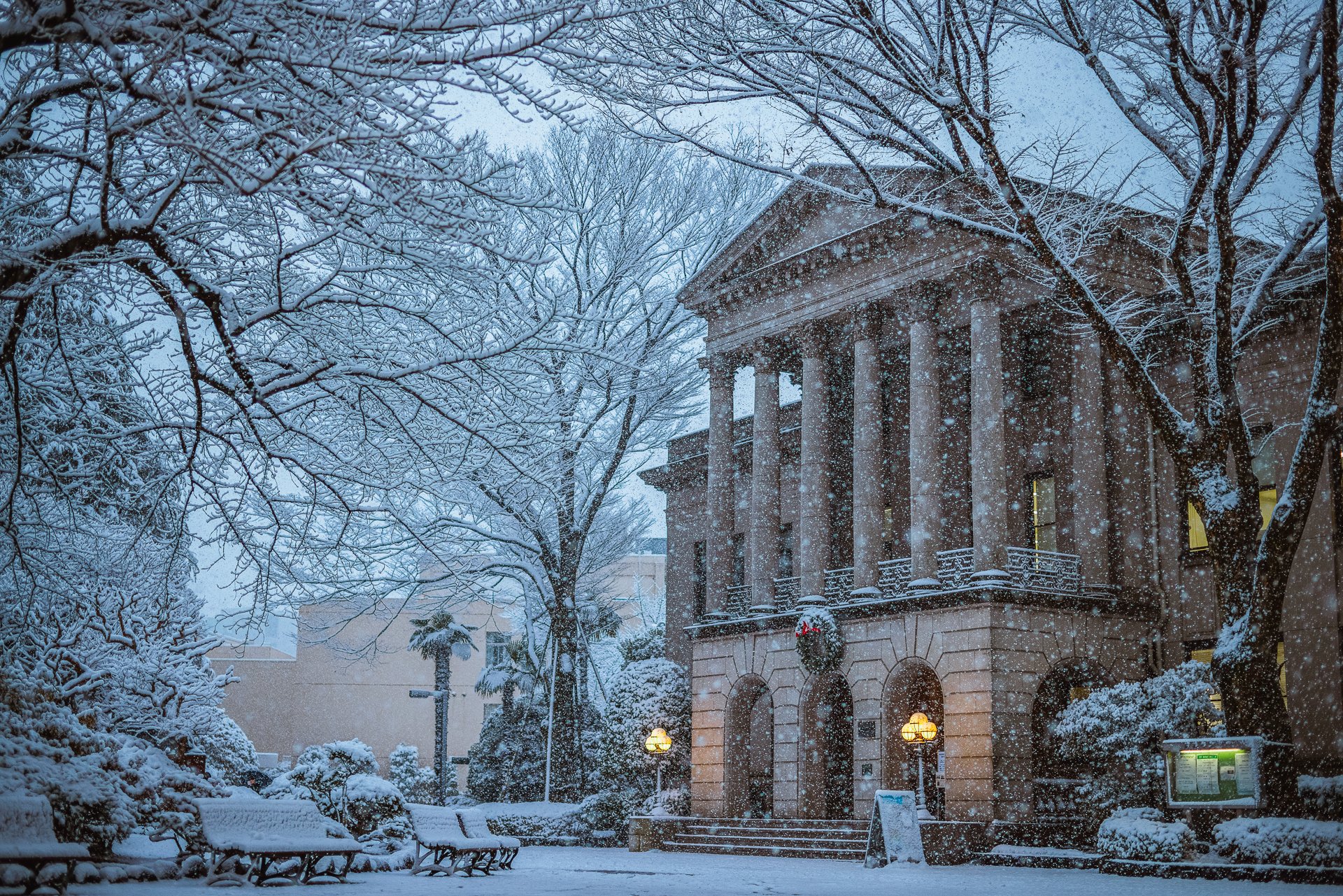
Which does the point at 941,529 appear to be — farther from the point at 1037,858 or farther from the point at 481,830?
the point at 481,830

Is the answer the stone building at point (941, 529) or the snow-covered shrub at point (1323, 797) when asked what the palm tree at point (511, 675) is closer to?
the stone building at point (941, 529)

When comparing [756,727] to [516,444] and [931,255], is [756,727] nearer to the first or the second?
[931,255]

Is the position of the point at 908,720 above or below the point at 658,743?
above

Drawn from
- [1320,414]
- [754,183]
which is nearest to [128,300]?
[1320,414]

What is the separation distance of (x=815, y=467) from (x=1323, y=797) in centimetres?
1544

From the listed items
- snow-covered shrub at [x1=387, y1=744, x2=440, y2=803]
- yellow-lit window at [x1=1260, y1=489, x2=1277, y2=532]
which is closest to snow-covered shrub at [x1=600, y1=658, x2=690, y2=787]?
snow-covered shrub at [x1=387, y1=744, x2=440, y2=803]

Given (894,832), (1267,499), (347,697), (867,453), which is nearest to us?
(894,832)

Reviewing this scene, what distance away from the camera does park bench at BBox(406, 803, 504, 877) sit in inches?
634

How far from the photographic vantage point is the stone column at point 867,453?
2911 cm

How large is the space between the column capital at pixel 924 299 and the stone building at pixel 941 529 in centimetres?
5

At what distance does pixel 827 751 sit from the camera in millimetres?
31234

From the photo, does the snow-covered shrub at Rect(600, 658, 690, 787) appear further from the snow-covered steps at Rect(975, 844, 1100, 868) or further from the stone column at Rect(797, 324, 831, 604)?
the snow-covered steps at Rect(975, 844, 1100, 868)

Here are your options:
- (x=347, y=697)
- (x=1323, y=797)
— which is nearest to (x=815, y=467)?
(x=1323, y=797)

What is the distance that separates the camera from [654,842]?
27.5 metres
